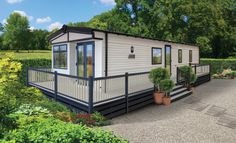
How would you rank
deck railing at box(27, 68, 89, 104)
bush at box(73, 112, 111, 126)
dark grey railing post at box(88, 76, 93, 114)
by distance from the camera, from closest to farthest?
bush at box(73, 112, 111, 126) → dark grey railing post at box(88, 76, 93, 114) → deck railing at box(27, 68, 89, 104)

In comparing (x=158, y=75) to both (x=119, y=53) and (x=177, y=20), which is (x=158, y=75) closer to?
(x=119, y=53)

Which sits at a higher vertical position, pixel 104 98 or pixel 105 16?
pixel 105 16

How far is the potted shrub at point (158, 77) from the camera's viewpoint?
990 cm

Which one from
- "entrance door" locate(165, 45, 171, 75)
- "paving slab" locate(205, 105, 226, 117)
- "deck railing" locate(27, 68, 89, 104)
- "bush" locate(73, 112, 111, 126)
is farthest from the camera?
"entrance door" locate(165, 45, 171, 75)

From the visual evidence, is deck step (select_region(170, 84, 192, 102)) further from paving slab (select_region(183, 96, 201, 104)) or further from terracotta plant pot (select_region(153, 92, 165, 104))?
terracotta plant pot (select_region(153, 92, 165, 104))

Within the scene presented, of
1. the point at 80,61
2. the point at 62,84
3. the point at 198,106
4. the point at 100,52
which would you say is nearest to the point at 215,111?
the point at 198,106

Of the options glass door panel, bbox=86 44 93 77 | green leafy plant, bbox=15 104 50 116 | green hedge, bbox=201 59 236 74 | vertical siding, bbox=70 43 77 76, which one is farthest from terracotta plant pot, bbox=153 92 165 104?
green hedge, bbox=201 59 236 74

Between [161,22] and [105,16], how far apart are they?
14931 mm

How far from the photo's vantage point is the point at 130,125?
7.01 meters

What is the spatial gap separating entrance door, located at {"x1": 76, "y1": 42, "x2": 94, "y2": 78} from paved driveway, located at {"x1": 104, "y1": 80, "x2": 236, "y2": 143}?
10.6 feet

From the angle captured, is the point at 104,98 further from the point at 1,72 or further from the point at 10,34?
the point at 10,34

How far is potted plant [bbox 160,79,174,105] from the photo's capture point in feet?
32.0

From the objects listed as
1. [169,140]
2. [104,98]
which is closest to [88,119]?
[104,98]

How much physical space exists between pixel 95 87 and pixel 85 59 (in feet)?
12.3
